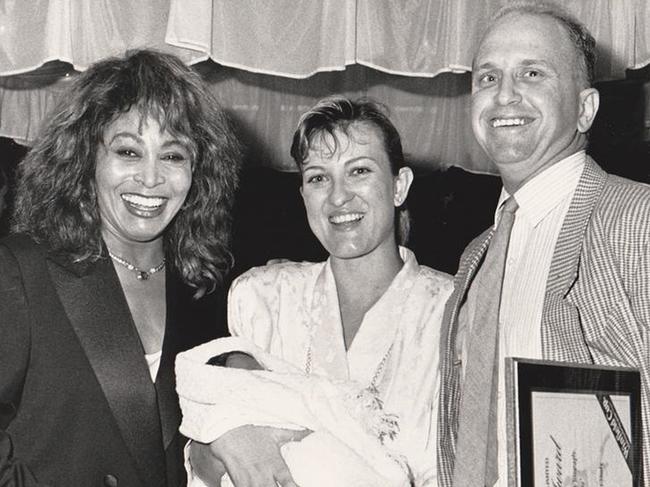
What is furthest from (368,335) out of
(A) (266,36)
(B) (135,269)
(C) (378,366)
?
(A) (266,36)

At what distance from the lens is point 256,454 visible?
1.49m

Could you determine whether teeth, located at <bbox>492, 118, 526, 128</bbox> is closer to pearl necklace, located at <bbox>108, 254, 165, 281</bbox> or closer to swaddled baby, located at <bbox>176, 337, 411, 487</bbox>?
swaddled baby, located at <bbox>176, 337, 411, 487</bbox>

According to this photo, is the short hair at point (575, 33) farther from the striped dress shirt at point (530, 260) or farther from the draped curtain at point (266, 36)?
the draped curtain at point (266, 36)

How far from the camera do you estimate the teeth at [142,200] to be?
5.93 ft

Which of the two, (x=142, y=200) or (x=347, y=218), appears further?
(x=347, y=218)

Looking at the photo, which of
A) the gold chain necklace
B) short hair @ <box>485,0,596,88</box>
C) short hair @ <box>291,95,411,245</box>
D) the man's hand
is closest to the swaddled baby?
the man's hand

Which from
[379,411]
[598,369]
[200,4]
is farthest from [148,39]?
[598,369]

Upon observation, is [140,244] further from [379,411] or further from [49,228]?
[379,411]

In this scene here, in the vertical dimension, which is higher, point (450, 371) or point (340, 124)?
point (340, 124)

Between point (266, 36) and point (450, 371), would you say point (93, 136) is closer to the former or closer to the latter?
point (266, 36)

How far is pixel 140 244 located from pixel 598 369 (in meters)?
1.08

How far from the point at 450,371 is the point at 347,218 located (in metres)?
0.44

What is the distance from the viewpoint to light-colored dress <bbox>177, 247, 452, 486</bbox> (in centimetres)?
172

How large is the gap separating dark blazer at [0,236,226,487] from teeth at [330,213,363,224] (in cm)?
49
